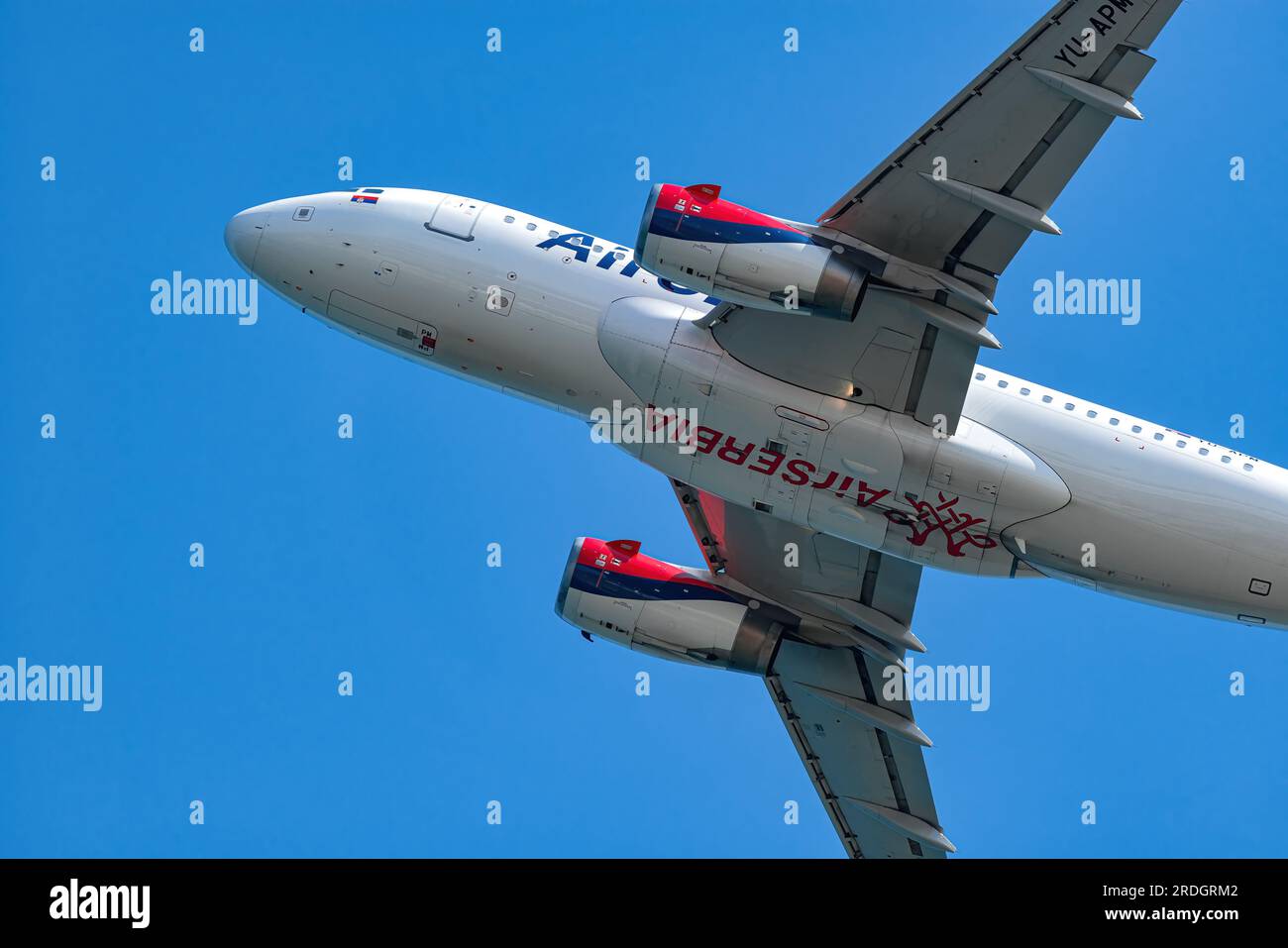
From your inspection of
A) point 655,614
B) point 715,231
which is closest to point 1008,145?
point 715,231

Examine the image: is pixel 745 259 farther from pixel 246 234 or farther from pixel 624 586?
pixel 246 234

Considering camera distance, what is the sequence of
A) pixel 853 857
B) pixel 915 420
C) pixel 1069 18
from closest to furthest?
pixel 1069 18, pixel 915 420, pixel 853 857

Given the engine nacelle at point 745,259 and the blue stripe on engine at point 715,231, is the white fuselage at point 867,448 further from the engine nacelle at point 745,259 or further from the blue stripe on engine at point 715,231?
the blue stripe on engine at point 715,231

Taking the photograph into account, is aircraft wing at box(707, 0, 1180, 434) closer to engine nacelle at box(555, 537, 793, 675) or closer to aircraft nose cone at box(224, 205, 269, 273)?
engine nacelle at box(555, 537, 793, 675)

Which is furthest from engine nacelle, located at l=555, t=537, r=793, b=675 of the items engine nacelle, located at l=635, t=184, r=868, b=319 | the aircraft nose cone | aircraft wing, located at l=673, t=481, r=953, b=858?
the aircraft nose cone

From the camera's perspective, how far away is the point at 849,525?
1292 inches

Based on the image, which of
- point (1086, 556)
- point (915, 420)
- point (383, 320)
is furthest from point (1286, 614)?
point (383, 320)

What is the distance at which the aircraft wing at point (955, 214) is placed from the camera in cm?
2891

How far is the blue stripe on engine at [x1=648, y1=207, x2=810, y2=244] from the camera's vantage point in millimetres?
30156

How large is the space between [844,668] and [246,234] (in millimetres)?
17104

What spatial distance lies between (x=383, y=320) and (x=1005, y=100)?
44.9ft

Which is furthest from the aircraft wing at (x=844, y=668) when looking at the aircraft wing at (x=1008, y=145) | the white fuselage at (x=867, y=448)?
the aircraft wing at (x=1008, y=145)
